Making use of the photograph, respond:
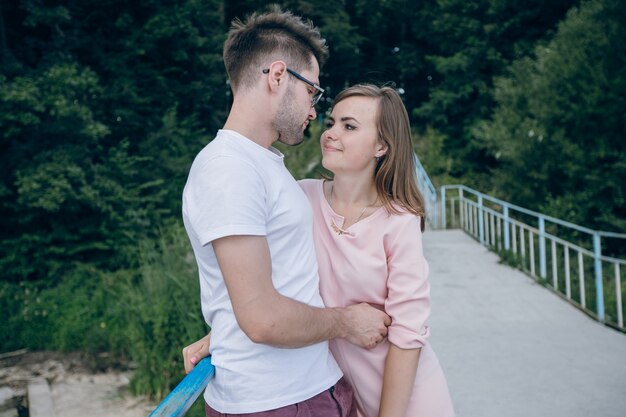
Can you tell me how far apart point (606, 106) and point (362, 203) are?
1245 centimetres

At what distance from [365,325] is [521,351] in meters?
3.82

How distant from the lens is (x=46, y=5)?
13039 millimetres

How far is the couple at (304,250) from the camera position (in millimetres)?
1421

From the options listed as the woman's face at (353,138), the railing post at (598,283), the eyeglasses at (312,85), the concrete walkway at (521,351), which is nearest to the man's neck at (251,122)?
the eyeglasses at (312,85)

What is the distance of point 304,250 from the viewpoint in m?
1.61

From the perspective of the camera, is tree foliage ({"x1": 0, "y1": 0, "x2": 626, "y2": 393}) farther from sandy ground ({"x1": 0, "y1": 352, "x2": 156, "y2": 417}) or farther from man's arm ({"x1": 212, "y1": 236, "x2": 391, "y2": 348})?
man's arm ({"x1": 212, "y1": 236, "x2": 391, "y2": 348})

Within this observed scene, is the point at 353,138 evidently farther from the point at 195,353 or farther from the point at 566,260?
the point at 566,260

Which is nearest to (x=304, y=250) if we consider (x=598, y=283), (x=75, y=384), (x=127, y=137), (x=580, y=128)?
(x=598, y=283)

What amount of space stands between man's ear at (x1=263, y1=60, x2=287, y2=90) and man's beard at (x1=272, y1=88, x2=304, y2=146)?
0.13 feet

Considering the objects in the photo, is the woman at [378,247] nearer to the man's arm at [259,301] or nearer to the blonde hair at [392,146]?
the blonde hair at [392,146]

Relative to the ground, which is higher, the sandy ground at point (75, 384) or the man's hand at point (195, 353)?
the man's hand at point (195, 353)

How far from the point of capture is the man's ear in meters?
1.67

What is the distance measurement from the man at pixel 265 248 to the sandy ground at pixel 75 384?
4.07m

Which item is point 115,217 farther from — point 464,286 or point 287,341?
point 287,341
